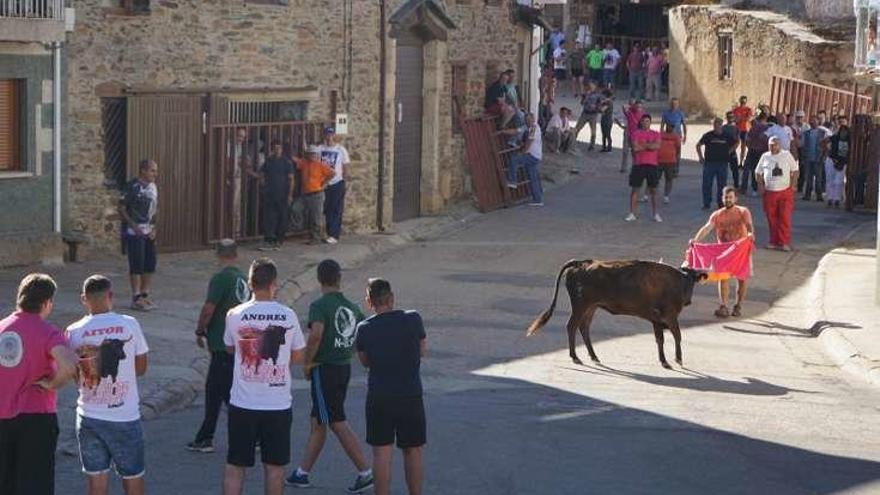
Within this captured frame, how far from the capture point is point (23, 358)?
913 centimetres

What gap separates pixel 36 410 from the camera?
9297 millimetres

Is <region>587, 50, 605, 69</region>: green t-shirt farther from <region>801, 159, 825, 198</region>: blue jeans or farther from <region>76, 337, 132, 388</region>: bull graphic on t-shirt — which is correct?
<region>76, 337, 132, 388</region>: bull graphic on t-shirt

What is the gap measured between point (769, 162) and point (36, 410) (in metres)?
16.3

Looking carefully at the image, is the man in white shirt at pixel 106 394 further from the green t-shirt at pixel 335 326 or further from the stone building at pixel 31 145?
the stone building at pixel 31 145

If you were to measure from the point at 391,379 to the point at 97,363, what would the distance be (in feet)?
6.36

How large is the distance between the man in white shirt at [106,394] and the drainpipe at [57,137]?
12055 millimetres

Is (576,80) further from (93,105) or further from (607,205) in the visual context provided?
(93,105)

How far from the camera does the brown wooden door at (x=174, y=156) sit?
72.5ft

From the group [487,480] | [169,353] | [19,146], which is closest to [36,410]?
[487,480]

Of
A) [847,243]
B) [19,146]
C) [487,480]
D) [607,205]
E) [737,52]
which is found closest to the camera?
[487,480]

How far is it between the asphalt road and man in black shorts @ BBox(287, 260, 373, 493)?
1.01 feet

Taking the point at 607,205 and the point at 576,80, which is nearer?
the point at 607,205

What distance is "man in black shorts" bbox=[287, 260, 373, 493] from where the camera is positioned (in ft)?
35.7

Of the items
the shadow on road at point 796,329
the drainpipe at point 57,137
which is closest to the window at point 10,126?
the drainpipe at point 57,137
